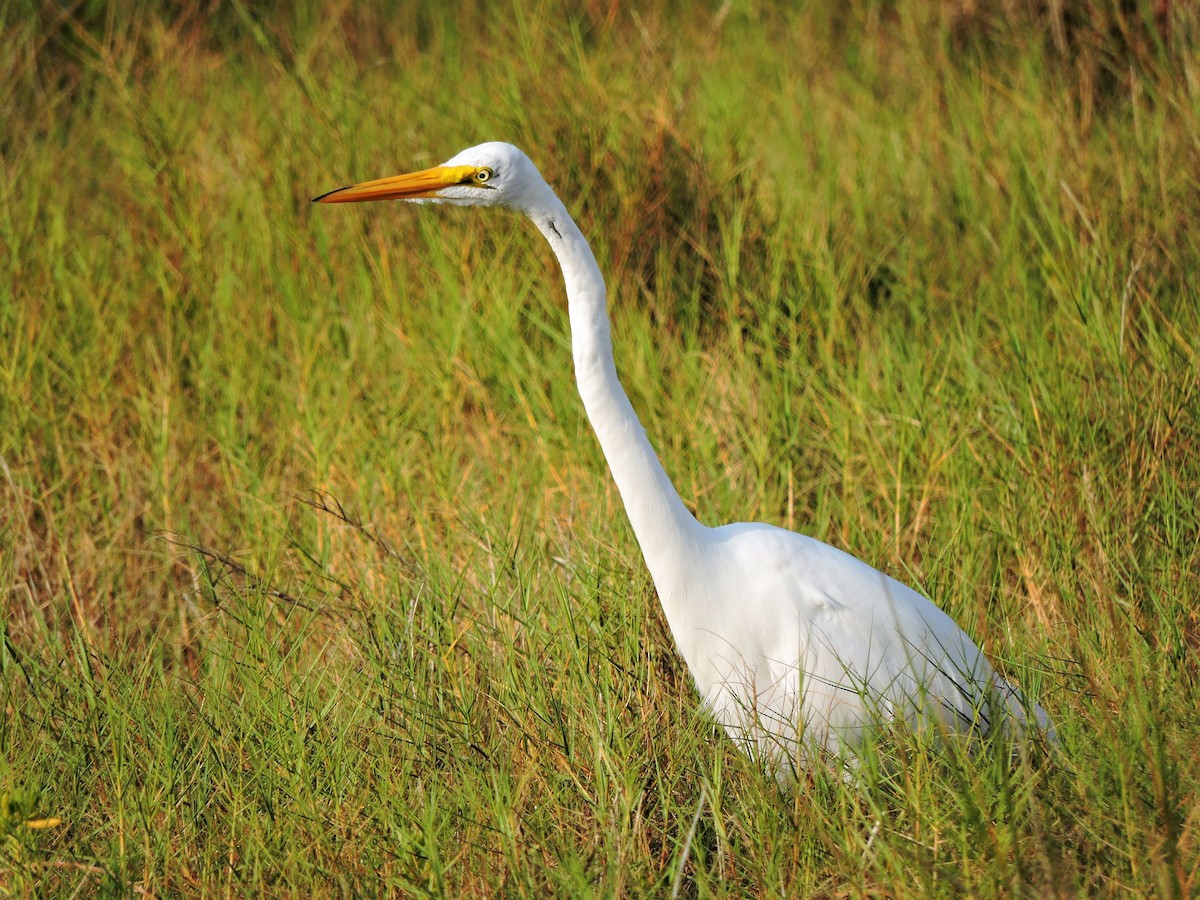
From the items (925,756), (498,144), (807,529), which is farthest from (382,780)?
(807,529)

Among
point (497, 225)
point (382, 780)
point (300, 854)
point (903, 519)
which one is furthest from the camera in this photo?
point (497, 225)

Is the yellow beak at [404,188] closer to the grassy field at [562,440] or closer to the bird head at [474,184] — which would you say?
the bird head at [474,184]

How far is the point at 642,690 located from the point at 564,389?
1.22 m

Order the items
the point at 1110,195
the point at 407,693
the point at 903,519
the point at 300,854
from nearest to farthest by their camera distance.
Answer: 1. the point at 300,854
2. the point at 407,693
3. the point at 903,519
4. the point at 1110,195

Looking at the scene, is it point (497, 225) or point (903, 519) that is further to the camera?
point (497, 225)

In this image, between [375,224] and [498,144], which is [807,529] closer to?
[498,144]

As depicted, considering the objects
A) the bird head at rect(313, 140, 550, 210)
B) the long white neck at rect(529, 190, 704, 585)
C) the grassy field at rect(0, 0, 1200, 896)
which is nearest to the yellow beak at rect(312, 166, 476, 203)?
the bird head at rect(313, 140, 550, 210)

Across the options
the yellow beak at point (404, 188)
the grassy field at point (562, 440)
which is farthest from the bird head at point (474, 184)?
the grassy field at point (562, 440)

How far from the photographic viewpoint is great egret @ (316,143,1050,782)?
2033 mm

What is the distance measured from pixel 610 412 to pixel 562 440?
3.54 feet

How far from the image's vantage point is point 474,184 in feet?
6.82

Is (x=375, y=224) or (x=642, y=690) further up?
(x=375, y=224)

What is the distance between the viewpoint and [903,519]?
279 cm

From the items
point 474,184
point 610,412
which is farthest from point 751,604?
point 474,184
